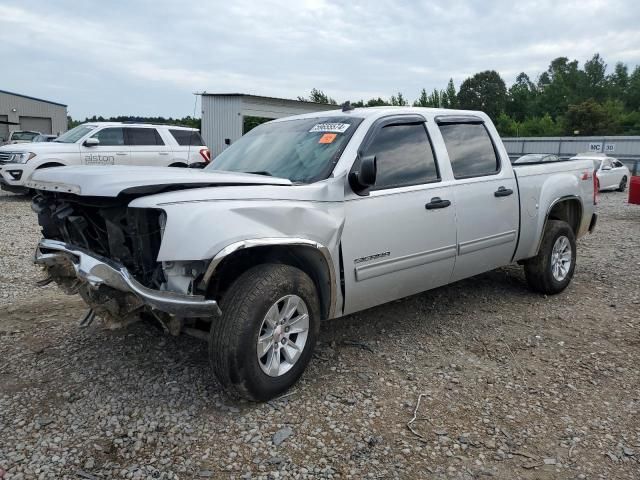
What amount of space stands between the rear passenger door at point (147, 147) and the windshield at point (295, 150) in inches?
369

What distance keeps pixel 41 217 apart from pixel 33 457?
5.53 feet

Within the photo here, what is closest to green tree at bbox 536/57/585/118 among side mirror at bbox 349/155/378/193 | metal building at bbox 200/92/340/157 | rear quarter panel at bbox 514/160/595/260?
metal building at bbox 200/92/340/157

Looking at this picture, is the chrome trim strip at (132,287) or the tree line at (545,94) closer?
the chrome trim strip at (132,287)

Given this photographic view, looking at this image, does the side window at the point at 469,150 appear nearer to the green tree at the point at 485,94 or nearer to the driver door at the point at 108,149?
the driver door at the point at 108,149

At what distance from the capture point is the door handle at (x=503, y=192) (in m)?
4.77

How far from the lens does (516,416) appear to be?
3.22 m

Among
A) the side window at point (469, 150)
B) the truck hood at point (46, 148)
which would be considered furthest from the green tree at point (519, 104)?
the side window at point (469, 150)

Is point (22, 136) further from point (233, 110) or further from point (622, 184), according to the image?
point (622, 184)

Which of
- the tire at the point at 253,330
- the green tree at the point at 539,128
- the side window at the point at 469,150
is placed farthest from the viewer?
the green tree at the point at 539,128

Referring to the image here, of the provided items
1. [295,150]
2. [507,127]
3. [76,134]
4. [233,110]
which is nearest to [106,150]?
[76,134]

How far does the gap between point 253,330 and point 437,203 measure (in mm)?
1921

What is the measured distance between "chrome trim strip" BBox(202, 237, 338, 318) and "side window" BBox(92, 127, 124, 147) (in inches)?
435

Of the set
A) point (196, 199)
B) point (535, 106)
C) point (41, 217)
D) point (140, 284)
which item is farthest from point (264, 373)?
point (535, 106)

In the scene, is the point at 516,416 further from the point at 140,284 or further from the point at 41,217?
the point at 41,217
